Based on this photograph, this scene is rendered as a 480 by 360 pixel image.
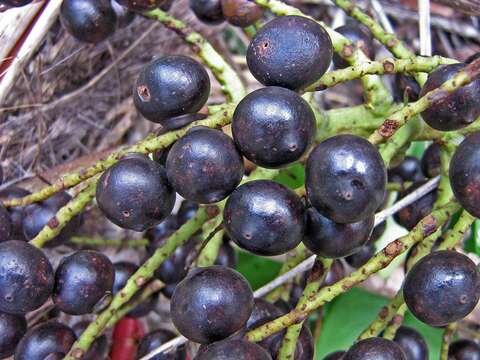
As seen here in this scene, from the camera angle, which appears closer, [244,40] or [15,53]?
[15,53]

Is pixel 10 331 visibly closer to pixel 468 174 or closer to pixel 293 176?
pixel 293 176

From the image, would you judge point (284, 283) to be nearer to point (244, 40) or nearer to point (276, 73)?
point (276, 73)

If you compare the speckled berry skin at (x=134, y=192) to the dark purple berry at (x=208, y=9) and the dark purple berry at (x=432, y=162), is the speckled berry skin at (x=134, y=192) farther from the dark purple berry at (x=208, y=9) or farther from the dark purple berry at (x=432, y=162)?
the dark purple berry at (x=432, y=162)

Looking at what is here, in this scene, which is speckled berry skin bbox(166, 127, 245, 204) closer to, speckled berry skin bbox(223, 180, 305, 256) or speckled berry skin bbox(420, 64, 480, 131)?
speckled berry skin bbox(223, 180, 305, 256)

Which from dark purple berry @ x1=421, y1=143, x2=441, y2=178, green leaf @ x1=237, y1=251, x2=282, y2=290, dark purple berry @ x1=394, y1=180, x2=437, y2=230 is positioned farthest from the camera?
green leaf @ x1=237, y1=251, x2=282, y2=290

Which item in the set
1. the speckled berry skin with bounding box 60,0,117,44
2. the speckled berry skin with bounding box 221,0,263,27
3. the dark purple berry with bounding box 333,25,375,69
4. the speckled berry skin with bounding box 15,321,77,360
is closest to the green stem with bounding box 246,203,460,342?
the speckled berry skin with bounding box 15,321,77,360

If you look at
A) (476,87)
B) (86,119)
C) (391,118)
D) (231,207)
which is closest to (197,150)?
(231,207)
